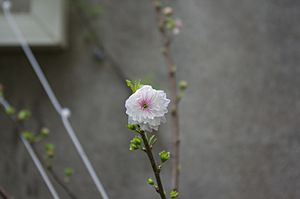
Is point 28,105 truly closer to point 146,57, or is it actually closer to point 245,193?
point 146,57

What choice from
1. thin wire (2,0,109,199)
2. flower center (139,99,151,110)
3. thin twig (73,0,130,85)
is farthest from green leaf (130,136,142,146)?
thin twig (73,0,130,85)

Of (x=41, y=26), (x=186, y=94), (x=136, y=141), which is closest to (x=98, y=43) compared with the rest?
(x=41, y=26)

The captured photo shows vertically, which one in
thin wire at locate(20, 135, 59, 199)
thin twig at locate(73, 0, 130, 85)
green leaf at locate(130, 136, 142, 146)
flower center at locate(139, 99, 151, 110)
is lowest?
flower center at locate(139, 99, 151, 110)

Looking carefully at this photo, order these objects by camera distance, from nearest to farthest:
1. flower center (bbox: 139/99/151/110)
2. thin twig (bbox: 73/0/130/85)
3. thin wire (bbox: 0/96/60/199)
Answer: flower center (bbox: 139/99/151/110) → thin wire (bbox: 0/96/60/199) → thin twig (bbox: 73/0/130/85)

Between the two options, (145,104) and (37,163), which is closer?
(145,104)

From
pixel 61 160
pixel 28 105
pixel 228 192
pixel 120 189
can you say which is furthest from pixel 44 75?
pixel 228 192

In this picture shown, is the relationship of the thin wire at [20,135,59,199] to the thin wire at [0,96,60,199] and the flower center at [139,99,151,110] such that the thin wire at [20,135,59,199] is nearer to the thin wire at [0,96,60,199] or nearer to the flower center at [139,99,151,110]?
the thin wire at [0,96,60,199]

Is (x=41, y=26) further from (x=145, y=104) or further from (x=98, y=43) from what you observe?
(x=145, y=104)

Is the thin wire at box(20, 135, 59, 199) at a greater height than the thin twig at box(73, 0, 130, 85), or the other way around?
the thin twig at box(73, 0, 130, 85)

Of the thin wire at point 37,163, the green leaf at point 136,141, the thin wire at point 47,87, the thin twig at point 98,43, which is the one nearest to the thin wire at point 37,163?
the thin wire at point 37,163
